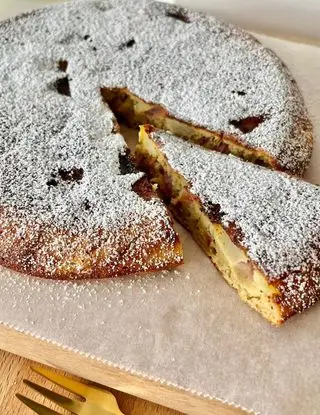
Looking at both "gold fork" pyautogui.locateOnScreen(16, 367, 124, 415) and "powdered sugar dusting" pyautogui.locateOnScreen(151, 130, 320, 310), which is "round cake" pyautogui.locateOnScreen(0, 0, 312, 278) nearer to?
"powdered sugar dusting" pyautogui.locateOnScreen(151, 130, 320, 310)

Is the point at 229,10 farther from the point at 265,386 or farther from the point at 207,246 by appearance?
the point at 265,386

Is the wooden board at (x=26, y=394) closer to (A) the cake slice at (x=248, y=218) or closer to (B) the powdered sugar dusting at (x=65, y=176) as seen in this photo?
(B) the powdered sugar dusting at (x=65, y=176)

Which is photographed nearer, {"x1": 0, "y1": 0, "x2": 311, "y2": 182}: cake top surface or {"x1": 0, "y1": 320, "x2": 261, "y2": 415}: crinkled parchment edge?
{"x1": 0, "y1": 320, "x2": 261, "y2": 415}: crinkled parchment edge

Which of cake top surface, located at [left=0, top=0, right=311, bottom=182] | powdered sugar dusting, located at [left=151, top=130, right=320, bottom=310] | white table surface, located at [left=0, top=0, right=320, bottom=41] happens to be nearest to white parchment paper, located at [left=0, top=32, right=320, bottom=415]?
powdered sugar dusting, located at [left=151, top=130, right=320, bottom=310]

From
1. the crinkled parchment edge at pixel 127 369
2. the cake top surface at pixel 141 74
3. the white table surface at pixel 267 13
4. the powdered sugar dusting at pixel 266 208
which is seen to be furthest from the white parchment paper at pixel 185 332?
the white table surface at pixel 267 13

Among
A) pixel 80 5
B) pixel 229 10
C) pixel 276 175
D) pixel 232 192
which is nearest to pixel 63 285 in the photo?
pixel 232 192

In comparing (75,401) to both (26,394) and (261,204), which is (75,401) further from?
(261,204)
